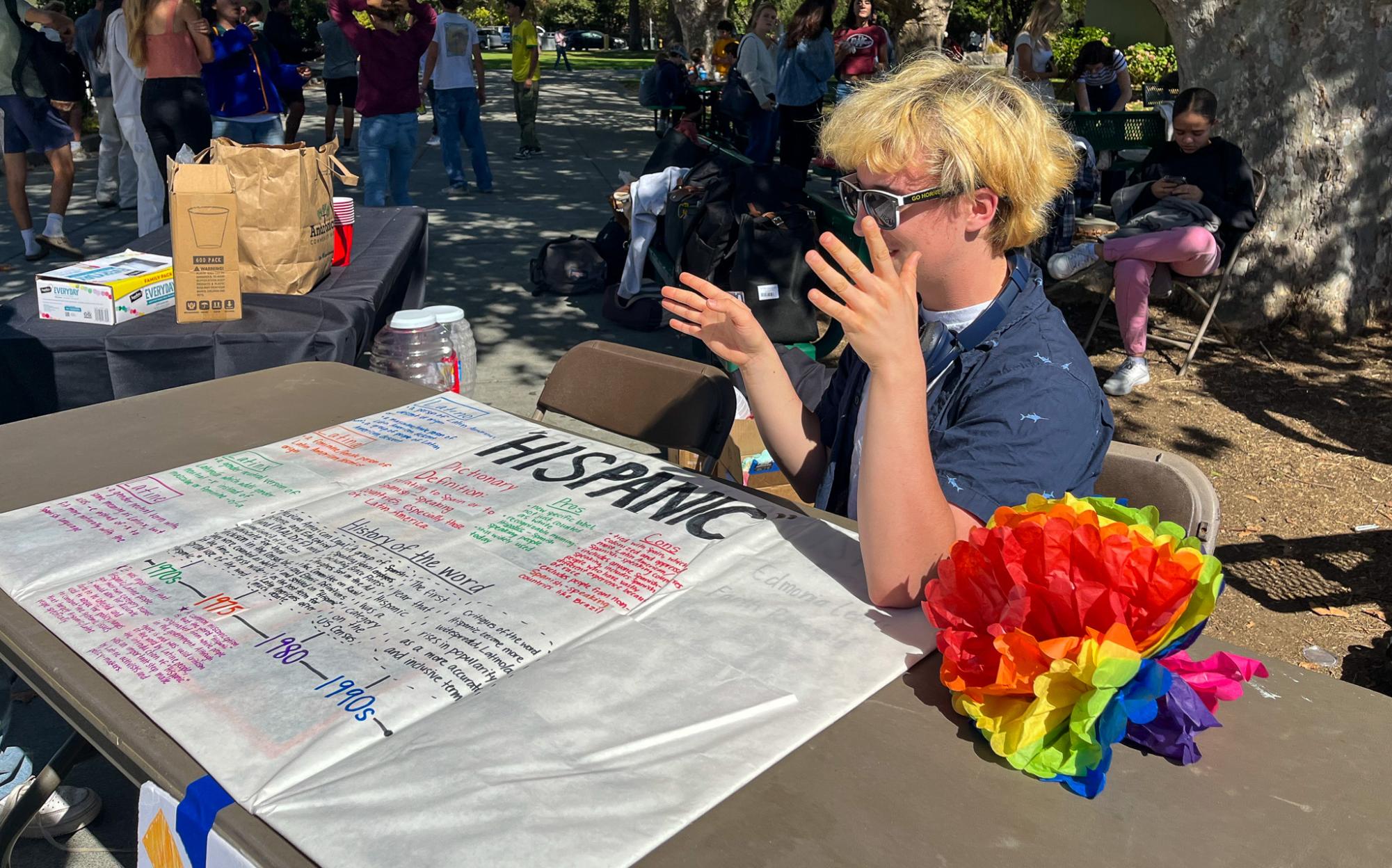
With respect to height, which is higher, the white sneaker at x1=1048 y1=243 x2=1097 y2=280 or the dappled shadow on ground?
the white sneaker at x1=1048 y1=243 x2=1097 y2=280

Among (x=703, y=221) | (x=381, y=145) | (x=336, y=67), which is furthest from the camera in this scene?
Result: (x=336, y=67)

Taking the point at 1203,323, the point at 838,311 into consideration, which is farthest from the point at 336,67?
the point at 838,311

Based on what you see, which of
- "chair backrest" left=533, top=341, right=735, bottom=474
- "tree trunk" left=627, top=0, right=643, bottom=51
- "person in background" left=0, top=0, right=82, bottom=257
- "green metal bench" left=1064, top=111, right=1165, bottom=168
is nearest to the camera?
"chair backrest" left=533, top=341, right=735, bottom=474

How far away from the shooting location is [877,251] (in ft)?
4.86

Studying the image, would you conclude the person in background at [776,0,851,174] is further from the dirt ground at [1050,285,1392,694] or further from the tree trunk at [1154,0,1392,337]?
the dirt ground at [1050,285,1392,694]

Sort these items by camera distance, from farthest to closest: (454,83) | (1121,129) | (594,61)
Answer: (594,61), (454,83), (1121,129)

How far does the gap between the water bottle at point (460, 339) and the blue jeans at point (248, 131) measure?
4087mm

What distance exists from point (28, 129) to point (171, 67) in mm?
1346

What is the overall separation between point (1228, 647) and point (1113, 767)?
39 cm

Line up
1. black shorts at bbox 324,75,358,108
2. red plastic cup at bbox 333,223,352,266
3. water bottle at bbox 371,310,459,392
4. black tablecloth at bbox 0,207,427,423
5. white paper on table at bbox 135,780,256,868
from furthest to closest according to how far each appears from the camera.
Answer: black shorts at bbox 324,75,358,108 → red plastic cup at bbox 333,223,352,266 → water bottle at bbox 371,310,459,392 → black tablecloth at bbox 0,207,427,423 → white paper on table at bbox 135,780,256,868

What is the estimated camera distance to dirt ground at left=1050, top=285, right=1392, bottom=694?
345 cm

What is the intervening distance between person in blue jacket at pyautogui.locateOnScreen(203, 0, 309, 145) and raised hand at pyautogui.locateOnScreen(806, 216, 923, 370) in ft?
20.7

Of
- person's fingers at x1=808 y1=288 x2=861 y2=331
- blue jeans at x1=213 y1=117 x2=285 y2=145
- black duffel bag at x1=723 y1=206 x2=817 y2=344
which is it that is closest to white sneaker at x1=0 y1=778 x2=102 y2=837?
person's fingers at x1=808 y1=288 x2=861 y2=331

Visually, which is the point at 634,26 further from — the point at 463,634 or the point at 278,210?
the point at 463,634
